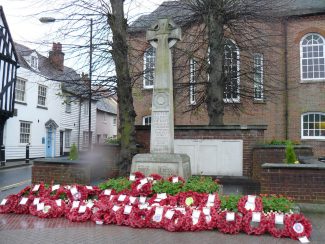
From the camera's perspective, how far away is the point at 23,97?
27484 millimetres

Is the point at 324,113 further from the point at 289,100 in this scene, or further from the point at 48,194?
the point at 48,194

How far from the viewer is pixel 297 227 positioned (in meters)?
6.14

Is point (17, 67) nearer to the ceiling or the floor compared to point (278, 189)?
nearer to the ceiling

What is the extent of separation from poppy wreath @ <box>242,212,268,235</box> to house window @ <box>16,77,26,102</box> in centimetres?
2378

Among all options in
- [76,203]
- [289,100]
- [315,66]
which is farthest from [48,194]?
[315,66]

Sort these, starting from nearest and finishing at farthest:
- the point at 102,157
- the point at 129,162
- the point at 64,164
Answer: the point at 64,164
the point at 129,162
the point at 102,157

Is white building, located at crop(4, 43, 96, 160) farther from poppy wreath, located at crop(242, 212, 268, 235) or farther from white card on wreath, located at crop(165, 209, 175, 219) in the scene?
poppy wreath, located at crop(242, 212, 268, 235)

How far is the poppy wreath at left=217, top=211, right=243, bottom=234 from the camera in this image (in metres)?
6.42

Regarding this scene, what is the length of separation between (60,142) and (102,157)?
2052cm

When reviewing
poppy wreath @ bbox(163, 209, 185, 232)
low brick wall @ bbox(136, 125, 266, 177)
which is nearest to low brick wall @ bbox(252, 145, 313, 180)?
low brick wall @ bbox(136, 125, 266, 177)

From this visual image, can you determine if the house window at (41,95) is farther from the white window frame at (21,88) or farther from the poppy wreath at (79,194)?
the poppy wreath at (79,194)

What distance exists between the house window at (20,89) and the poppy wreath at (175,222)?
22861 millimetres

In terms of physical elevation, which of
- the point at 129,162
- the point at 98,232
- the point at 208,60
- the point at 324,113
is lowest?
the point at 98,232

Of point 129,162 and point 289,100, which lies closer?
point 129,162
